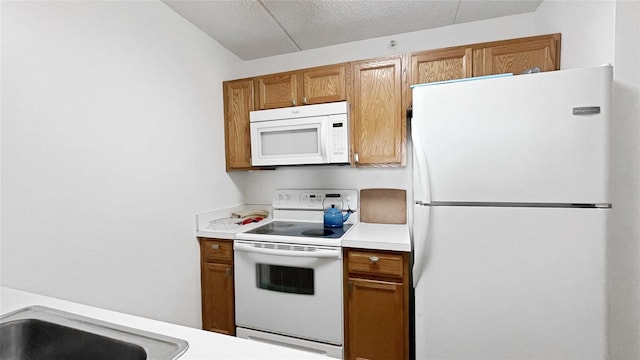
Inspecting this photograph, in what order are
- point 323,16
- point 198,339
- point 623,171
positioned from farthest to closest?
1. point 323,16
2. point 623,171
3. point 198,339

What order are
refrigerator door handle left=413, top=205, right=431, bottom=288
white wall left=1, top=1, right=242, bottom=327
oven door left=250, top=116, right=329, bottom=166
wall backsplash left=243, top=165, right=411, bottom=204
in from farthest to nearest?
wall backsplash left=243, top=165, right=411, bottom=204 < oven door left=250, top=116, right=329, bottom=166 < refrigerator door handle left=413, top=205, right=431, bottom=288 < white wall left=1, top=1, right=242, bottom=327

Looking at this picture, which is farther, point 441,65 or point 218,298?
point 218,298

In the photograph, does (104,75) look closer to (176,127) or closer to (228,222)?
(176,127)

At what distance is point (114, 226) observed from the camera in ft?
4.66

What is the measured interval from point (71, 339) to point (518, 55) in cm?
243

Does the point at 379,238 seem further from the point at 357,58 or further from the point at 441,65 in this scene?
the point at 357,58

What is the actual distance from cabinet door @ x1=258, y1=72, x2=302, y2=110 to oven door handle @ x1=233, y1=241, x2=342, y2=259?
1094 mm

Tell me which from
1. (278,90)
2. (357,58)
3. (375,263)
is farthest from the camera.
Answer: (357,58)

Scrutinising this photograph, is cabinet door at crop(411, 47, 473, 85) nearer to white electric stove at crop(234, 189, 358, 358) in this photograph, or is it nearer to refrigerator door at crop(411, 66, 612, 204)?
refrigerator door at crop(411, 66, 612, 204)

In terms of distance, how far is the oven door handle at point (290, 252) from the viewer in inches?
64.8

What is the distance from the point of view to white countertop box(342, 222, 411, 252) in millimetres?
1573

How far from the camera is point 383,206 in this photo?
7.16ft

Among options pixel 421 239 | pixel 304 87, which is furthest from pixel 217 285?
pixel 304 87

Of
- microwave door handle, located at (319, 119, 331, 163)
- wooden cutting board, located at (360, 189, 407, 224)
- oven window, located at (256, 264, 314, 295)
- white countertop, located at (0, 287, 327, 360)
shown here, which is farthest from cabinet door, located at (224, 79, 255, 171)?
white countertop, located at (0, 287, 327, 360)
